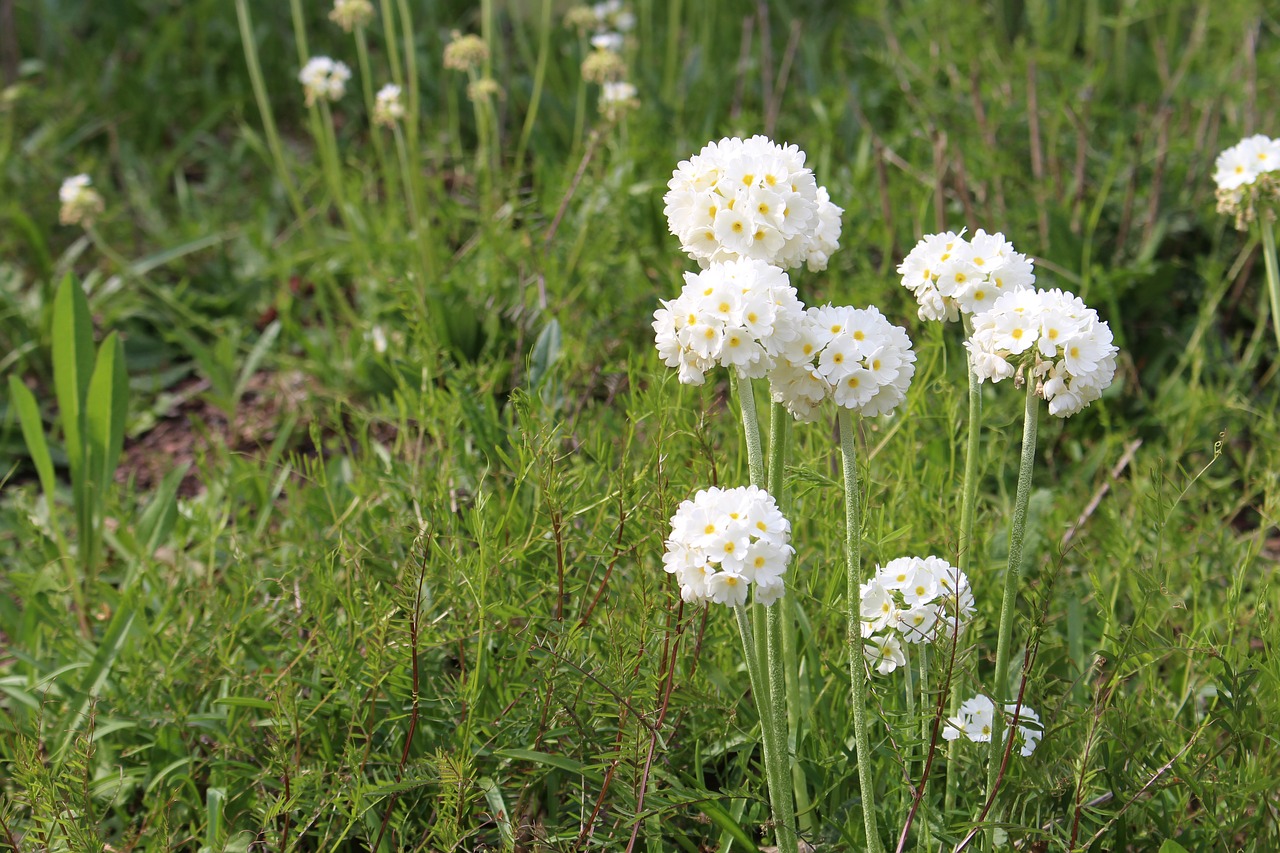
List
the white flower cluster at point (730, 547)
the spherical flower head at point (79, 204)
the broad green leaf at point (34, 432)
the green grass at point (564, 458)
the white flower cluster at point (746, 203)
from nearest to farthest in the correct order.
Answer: the white flower cluster at point (730, 547) → the white flower cluster at point (746, 203) → the green grass at point (564, 458) → the broad green leaf at point (34, 432) → the spherical flower head at point (79, 204)

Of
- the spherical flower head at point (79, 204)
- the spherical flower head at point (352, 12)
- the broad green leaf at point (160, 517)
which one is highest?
the spherical flower head at point (352, 12)

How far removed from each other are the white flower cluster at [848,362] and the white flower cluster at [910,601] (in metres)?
0.25

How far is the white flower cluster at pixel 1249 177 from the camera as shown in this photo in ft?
6.23

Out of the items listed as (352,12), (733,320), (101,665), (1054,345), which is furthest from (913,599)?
(352,12)

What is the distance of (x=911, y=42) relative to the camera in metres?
3.93

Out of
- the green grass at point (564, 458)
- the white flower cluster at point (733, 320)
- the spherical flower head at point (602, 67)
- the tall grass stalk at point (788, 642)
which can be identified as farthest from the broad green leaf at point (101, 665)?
the spherical flower head at point (602, 67)

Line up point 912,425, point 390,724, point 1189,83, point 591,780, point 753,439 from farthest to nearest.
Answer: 1. point 1189,83
2. point 912,425
3. point 390,724
4. point 591,780
5. point 753,439

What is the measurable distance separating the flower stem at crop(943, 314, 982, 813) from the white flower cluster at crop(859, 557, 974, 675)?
0.03 meters

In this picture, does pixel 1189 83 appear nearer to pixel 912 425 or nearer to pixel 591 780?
pixel 912 425

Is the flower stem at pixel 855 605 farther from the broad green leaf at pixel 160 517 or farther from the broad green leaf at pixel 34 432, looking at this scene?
the broad green leaf at pixel 34 432

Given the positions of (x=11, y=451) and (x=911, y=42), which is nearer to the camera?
(x=11, y=451)

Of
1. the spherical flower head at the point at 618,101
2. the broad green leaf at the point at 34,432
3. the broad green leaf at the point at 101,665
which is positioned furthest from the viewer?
the spherical flower head at the point at 618,101

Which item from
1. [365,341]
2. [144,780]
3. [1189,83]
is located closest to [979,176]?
[1189,83]

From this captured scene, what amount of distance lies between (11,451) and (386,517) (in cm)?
129
